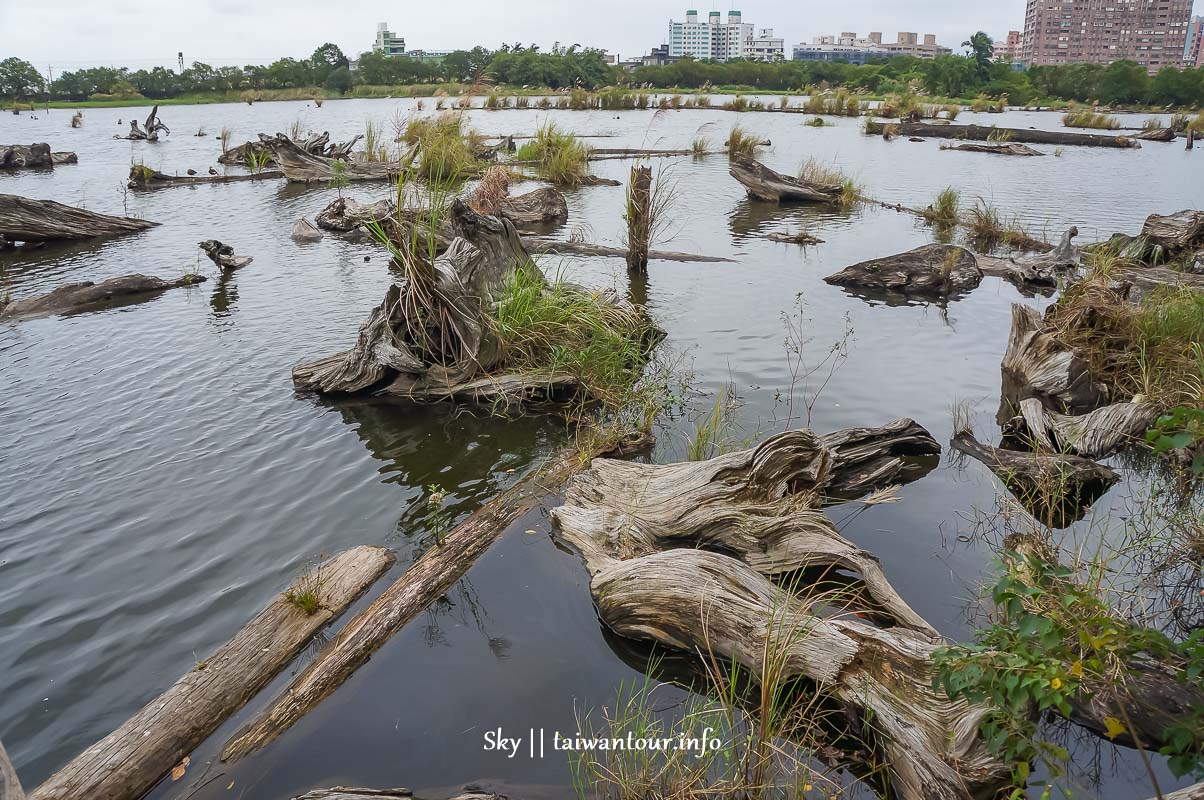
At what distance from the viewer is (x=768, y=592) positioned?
12.8 feet

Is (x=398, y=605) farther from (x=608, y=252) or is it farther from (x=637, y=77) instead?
(x=637, y=77)

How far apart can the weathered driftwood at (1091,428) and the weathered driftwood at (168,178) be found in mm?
18798

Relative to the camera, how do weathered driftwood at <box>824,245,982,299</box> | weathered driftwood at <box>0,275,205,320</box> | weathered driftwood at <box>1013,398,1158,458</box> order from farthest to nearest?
weathered driftwood at <box>824,245,982,299</box>
weathered driftwood at <box>0,275,205,320</box>
weathered driftwood at <box>1013,398,1158,458</box>

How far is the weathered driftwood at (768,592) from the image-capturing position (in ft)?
10.0

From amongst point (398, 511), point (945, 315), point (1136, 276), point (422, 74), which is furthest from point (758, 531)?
point (422, 74)

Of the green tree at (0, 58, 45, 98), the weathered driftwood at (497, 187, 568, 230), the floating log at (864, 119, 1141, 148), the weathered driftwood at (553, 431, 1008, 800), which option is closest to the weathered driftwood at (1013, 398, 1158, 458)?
the weathered driftwood at (553, 431, 1008, 800)

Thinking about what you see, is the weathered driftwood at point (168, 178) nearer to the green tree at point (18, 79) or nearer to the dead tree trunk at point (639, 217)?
the dead tree trunk at point (639, 217)

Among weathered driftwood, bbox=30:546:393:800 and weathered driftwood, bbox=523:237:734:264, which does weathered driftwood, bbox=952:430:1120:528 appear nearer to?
weathered driftwood, bbox=30:546:393:800

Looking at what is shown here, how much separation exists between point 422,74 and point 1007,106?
47.0 meters

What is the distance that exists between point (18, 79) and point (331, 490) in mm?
71537

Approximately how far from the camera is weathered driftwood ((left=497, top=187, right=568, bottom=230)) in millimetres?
14062

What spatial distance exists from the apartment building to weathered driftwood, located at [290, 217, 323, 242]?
142704mm

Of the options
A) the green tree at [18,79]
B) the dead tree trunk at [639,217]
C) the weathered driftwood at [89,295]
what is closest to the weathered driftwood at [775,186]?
the dead tree trunk at [639,217]

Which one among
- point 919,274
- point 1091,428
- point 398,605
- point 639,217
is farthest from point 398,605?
point 919,274
